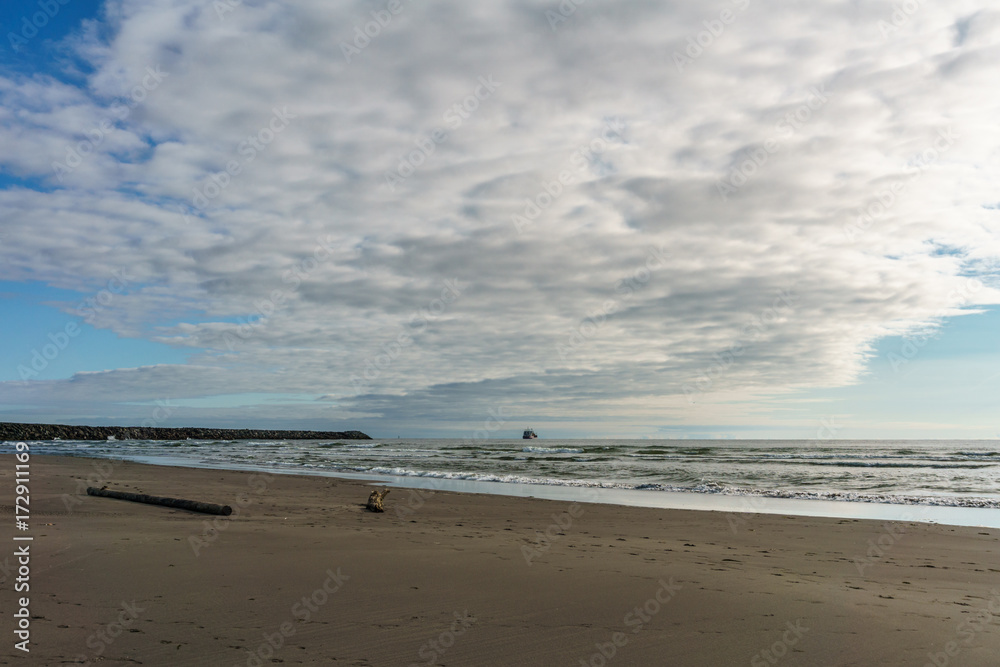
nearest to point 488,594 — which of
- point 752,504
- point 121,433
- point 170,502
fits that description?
point 170,502

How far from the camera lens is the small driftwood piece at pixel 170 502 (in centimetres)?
1178

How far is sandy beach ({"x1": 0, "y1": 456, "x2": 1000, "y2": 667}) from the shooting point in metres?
4.79

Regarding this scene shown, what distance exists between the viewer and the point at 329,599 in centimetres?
602

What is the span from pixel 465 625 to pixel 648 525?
26.5ft

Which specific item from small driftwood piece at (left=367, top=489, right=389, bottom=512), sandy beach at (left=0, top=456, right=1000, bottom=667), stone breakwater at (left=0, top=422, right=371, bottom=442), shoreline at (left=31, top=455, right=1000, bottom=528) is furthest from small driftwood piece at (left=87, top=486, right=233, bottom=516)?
stone breakwater at (left=0, top=422, right=371, bottom=442)

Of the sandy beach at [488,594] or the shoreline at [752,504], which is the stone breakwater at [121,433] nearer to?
the shoreline at [752,504]

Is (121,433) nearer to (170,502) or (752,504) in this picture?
(170,502)

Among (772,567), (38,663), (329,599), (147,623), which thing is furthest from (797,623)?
(38,663)

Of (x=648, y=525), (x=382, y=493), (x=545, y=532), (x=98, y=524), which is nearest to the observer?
(x=98, y=524)

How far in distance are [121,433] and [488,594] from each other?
134 meters

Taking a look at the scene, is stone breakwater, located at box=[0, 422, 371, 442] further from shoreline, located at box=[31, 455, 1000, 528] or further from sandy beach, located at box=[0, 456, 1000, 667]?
sandy beach, located at box=[0, 456, 1000, 667]

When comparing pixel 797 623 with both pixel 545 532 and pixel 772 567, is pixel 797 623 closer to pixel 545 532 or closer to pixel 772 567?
pixel 772 567

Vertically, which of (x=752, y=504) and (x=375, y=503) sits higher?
(x=375, y=503)

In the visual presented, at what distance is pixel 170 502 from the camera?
12781mm
